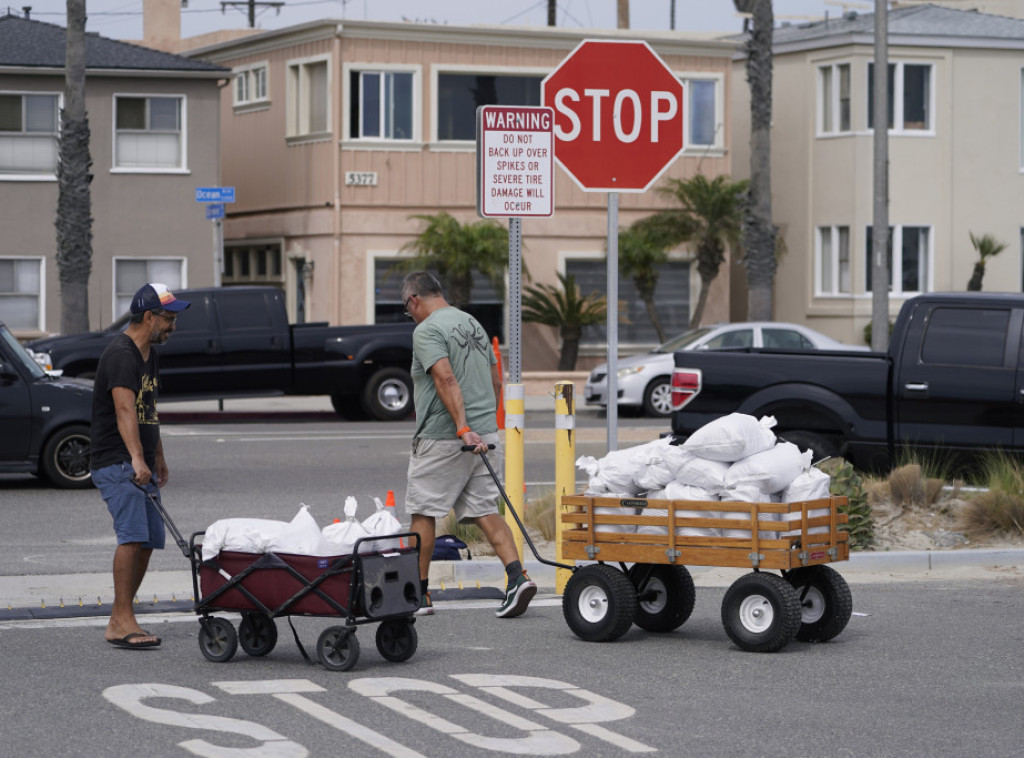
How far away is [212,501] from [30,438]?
201 cm

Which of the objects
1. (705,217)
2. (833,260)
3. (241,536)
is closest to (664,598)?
(241,536)

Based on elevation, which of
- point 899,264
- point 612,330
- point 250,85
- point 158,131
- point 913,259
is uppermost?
point 250,85

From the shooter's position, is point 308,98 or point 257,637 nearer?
point 257,637

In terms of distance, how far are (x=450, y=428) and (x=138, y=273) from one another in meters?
26.6

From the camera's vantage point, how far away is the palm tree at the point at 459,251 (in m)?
33.9

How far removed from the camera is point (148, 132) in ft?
116

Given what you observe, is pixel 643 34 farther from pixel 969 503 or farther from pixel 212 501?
pixel 969 503

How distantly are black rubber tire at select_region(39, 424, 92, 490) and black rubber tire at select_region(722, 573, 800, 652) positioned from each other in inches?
358

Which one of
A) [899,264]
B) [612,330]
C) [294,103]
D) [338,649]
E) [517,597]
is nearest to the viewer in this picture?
[338,649]

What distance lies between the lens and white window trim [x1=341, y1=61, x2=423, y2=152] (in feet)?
115

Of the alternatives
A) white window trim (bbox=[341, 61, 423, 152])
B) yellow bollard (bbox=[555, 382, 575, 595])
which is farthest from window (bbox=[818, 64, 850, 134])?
yellow bollard (bbox=[555, 382, 575, 595])

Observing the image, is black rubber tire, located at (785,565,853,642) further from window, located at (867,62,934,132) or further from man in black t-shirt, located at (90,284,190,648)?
window, located at (867,62,934,132)

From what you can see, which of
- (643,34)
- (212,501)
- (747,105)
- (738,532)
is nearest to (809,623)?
(738,532)

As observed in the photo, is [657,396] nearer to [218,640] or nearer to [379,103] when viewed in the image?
[379,103]
